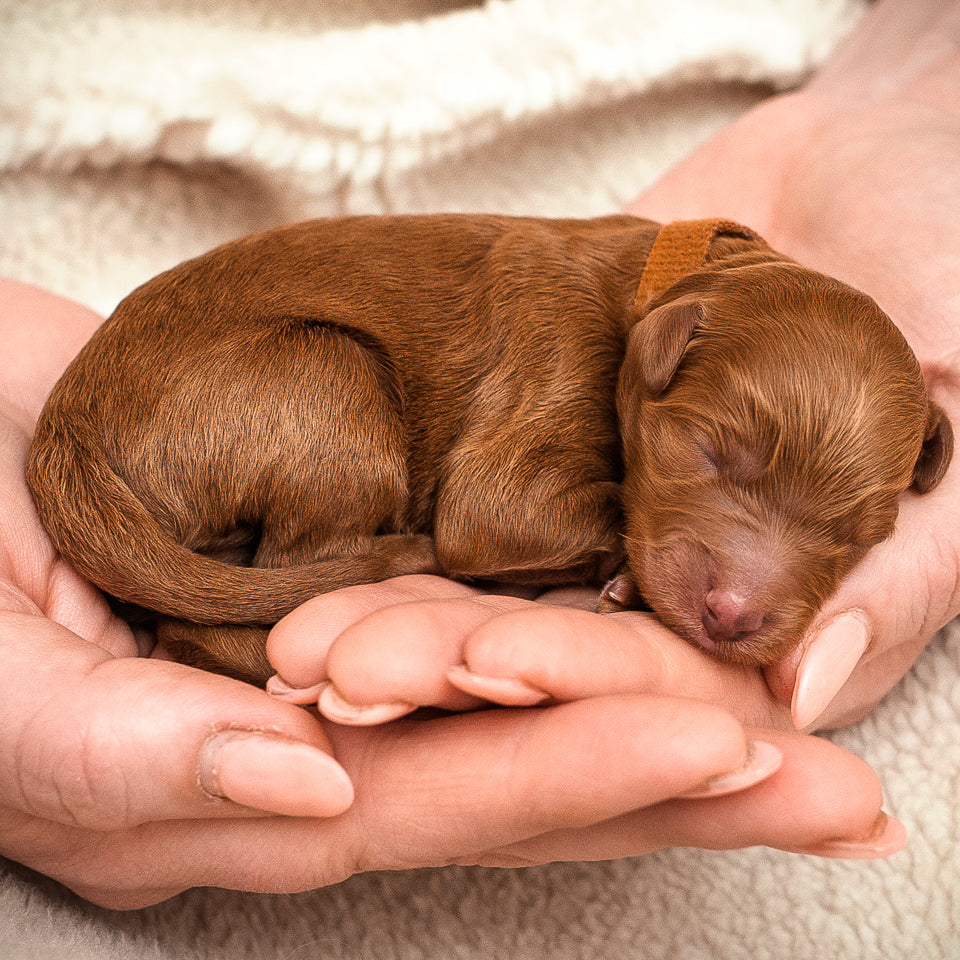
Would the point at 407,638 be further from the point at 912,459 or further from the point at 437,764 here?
the point at 912,459

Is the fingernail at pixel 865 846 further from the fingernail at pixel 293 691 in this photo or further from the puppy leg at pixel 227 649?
the puppy leg at pixel 227 649

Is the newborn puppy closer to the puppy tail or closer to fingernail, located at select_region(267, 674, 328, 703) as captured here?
the puppy tail

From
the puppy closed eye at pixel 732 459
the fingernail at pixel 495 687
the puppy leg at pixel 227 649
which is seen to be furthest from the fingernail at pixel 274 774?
the puppy closed eye at pixel 732 459

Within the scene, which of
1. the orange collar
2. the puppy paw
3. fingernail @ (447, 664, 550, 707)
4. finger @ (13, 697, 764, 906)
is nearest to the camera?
finger @ (13, 697, 764, 906)

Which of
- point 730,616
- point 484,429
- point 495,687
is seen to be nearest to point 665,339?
point 484,429

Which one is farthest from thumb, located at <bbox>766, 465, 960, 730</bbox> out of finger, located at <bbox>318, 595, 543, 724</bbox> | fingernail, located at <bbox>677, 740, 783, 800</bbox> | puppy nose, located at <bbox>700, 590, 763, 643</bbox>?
finger, located at <bbox>318, 595, 543, 724</bbox>
